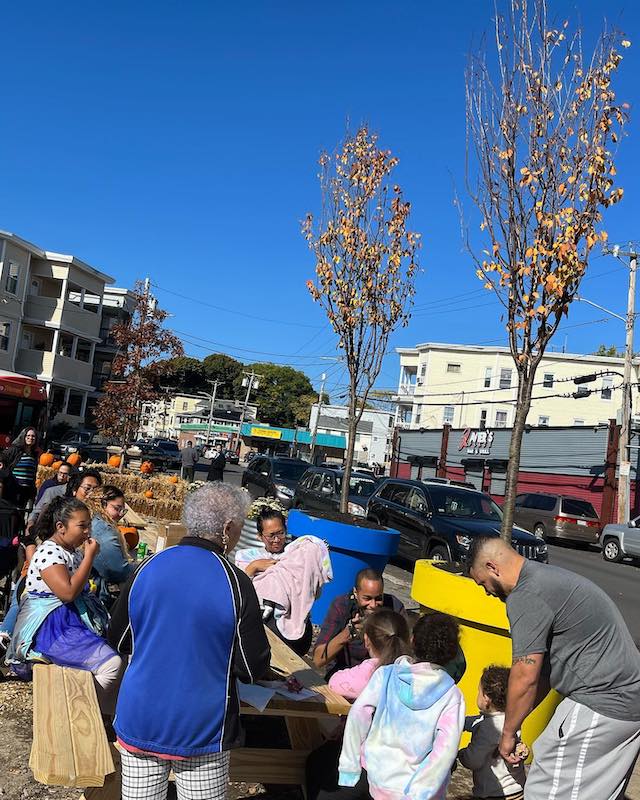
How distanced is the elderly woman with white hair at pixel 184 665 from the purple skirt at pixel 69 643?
160 centimetres

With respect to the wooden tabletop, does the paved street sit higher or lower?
lower

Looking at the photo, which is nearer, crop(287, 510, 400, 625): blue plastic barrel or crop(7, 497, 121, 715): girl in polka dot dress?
crop(7, 497, 121, 715): girl in polka dot dress

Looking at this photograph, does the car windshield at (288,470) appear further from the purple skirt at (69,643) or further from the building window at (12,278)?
the building window at (12,278)

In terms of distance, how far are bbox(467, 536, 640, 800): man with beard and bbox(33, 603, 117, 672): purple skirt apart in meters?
2.33

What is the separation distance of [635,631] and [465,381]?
51.2 m

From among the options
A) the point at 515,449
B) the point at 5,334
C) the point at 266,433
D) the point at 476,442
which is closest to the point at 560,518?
the point at 476,442

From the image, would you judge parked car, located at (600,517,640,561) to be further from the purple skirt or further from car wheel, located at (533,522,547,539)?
the purple skirt

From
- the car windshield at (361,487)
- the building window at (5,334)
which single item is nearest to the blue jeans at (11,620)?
the car windshield at (361,487)

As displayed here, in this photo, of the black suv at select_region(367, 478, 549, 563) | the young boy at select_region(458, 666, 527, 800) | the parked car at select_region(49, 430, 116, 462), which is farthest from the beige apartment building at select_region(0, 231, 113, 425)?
the young boy at select_region(458, 666, 527, 800)

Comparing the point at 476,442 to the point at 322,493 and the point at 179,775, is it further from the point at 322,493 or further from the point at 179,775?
the point at 179,775

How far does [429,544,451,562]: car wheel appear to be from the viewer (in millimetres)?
13156

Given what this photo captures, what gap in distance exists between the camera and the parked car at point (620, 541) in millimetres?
23578

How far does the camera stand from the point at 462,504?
1462cm

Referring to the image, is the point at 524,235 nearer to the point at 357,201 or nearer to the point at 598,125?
the point at 598,125
